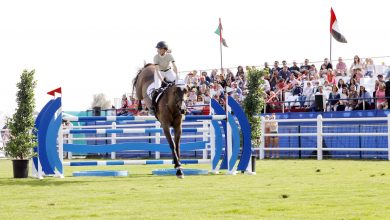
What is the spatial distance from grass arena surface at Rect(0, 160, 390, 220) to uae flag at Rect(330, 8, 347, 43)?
58.5 ft

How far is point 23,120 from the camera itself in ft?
56.1

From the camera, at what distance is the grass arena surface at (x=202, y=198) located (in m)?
9.34

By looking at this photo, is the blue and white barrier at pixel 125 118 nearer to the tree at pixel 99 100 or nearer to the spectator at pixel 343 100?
the spectator at pixel 343 100

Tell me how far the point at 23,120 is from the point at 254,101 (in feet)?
17.5

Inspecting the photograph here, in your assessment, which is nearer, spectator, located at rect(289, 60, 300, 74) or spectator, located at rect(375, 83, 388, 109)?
spectator, located at rect(375, 83, 388, 109)

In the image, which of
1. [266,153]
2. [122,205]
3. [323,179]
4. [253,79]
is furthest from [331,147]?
[122,205]

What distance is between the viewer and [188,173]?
17.6 meters

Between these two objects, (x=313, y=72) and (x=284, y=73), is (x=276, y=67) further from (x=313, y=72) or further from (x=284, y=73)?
(x=313, y=72)

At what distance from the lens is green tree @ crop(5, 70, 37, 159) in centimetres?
1698

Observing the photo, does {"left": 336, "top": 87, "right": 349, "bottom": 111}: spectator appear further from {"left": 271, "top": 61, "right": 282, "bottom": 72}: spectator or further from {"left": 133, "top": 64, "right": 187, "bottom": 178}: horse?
{"left": 133, "top": 64, "right": 187, "bottom": 178}: horse

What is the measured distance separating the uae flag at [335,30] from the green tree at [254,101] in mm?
15611

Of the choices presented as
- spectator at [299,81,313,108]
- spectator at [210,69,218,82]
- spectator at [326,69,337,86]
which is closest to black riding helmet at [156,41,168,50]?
spectator at [299,81,313,108]

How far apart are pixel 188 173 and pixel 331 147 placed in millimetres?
11296

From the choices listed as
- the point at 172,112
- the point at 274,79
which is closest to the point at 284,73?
the point at 274,79
